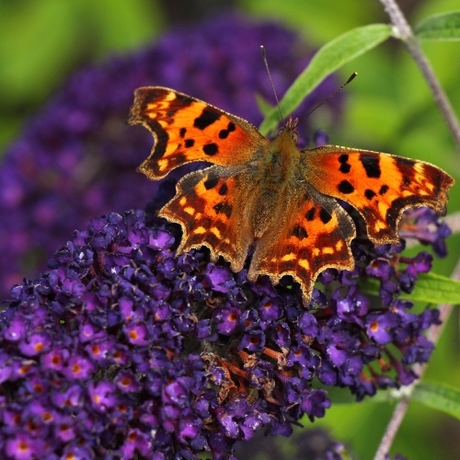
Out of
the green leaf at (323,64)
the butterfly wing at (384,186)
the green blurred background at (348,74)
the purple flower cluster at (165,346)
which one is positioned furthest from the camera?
the green blurred background at (348,74)

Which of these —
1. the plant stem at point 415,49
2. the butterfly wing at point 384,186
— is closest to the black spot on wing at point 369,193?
the butterfly wing at point 384,186

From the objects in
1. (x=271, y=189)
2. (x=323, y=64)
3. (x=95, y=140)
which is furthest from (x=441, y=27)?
(x=95, y=140)

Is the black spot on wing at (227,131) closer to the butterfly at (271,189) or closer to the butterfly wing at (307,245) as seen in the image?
the butterfly at (271,189)

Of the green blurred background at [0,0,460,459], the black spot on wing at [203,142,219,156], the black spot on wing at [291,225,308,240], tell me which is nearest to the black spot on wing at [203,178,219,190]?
the black spot on wing at [203,142,219,156]

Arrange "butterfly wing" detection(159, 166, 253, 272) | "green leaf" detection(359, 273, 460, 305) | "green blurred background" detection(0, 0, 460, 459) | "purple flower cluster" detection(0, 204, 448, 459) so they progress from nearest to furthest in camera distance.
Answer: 1. "purple flower cluster" detection(0, 204, 448, 459)
2. "butterfly wing" detection(159, 166, 253, 272)
3. "green leaf" detection(359, 273, 460, 305)
4. "green blurred background" detection(0, 0, 460, 459)

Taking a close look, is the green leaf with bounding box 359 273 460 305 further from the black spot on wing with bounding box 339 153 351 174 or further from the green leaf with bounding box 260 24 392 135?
the green leaf with bounding box 260 24 392 135

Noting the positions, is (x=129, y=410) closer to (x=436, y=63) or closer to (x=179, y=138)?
(x=179, y=138)
